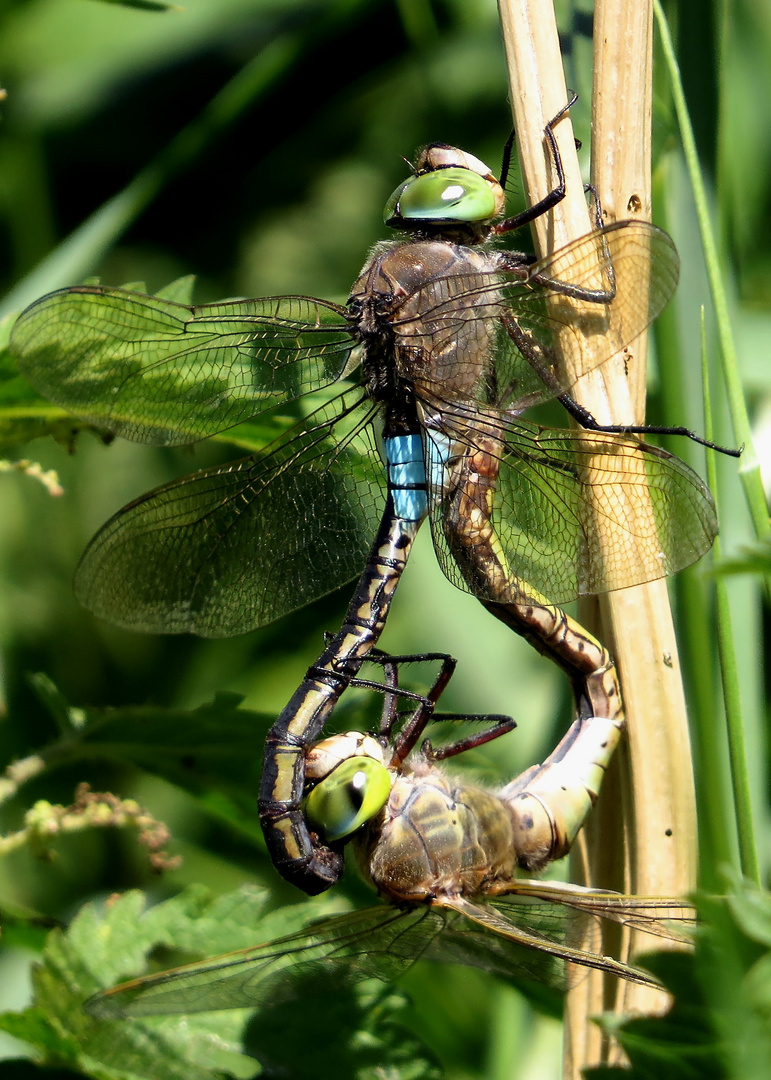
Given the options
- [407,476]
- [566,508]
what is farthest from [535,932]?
[407,476]

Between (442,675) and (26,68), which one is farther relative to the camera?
(26,68)

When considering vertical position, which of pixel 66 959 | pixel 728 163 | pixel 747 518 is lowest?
pixel 66 959

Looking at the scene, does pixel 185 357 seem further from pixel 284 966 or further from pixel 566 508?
pixel 284 966

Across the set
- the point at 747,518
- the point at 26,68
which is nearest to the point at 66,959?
the point at 747,518

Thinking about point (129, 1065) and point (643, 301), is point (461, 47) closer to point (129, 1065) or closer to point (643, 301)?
point (643, 301)

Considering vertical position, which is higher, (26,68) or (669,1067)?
→ (26,68)

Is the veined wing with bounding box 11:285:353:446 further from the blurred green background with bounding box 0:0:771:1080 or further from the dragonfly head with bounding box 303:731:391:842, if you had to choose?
the dragonfly head with bounding box 303:731:391:842

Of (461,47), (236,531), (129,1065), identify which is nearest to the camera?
(129,1065)
